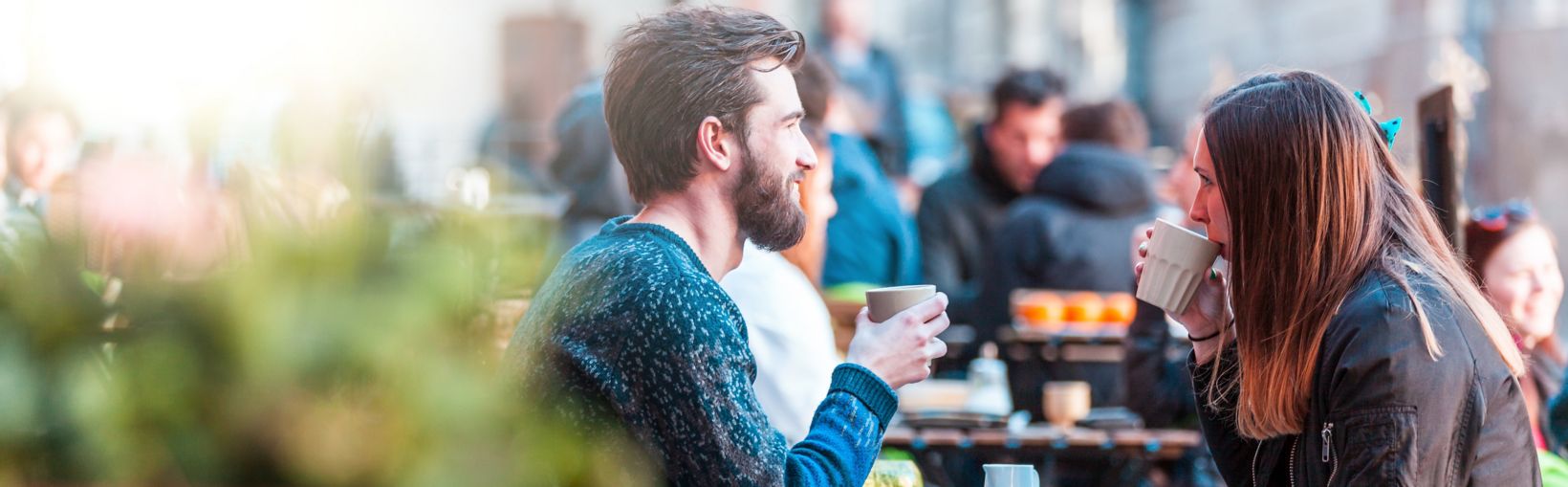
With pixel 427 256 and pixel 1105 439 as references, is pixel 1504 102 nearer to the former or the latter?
pixel 1105 439

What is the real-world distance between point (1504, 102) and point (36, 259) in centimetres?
1034

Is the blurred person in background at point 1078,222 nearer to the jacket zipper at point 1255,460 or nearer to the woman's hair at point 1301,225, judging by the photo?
the jacket zipper at point 1255,460

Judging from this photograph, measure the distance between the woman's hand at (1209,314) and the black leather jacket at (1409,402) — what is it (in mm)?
298

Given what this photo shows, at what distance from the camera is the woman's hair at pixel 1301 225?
245 cm

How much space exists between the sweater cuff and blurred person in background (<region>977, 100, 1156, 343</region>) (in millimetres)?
4397

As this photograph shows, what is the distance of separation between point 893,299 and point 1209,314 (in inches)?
22.6

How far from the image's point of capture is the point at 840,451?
7.86 feet

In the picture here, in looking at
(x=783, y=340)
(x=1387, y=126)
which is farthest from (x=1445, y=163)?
(x=783, y=340)

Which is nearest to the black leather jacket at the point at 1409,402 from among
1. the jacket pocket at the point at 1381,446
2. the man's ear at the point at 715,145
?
the jacket pocket at the point at 1381,446

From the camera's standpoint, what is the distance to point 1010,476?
98.2 inches

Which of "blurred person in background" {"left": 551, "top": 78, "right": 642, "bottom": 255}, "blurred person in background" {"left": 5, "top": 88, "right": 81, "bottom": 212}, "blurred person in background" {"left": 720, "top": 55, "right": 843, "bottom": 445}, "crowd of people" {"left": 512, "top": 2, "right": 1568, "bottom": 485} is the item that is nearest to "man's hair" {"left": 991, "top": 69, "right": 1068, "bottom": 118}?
"blurred person in background" {"left": 551, "top": 78, "right": 642, "bottom": 255}

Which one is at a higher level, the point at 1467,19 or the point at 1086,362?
the point at 1467,19

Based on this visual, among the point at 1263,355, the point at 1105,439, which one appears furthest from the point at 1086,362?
the point at 1263,355

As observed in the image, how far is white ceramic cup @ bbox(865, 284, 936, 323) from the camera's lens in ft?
8.41
